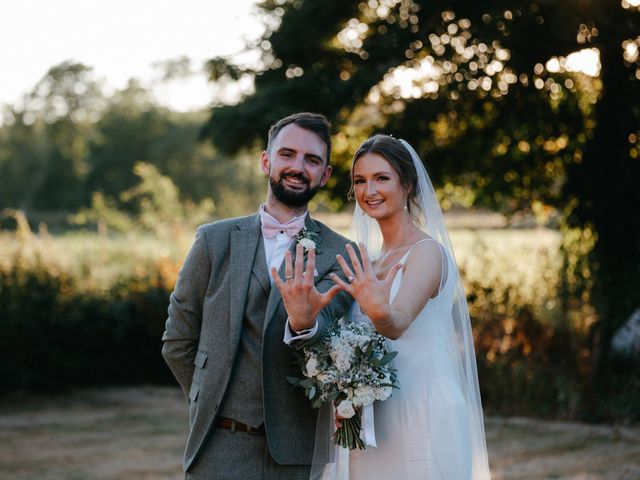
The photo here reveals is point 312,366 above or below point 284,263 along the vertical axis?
below

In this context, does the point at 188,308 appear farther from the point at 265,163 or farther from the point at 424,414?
the point at 424,414

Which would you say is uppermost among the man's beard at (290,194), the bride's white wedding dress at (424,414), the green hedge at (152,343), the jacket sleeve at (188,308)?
the man's beard at (290,194)

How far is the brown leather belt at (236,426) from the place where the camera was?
3.37 meters

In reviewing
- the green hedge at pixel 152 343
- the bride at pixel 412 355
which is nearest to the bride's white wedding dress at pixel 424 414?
the bride at pixel 412 355

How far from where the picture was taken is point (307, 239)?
337cm

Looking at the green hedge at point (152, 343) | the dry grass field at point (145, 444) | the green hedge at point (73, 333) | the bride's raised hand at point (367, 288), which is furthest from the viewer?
the green hedge at point (73, 333)

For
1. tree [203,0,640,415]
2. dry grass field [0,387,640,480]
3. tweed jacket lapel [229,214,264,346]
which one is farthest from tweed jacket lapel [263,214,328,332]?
tree [203,0,640,415]

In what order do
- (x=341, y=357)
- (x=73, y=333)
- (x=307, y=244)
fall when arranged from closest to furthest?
(x=341, y=357) < (x=307, y=244) < (x=73, y=333)

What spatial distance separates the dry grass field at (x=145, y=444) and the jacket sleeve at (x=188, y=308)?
363 cm

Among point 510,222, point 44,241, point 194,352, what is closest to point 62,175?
point 44,241

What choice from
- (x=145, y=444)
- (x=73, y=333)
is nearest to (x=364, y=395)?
(x=145, y=444)

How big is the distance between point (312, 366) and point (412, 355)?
48 cm

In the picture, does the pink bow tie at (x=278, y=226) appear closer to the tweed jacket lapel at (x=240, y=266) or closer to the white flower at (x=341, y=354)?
the tweed jacket lapel at (x=240, y=266)

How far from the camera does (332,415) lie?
140 inches
